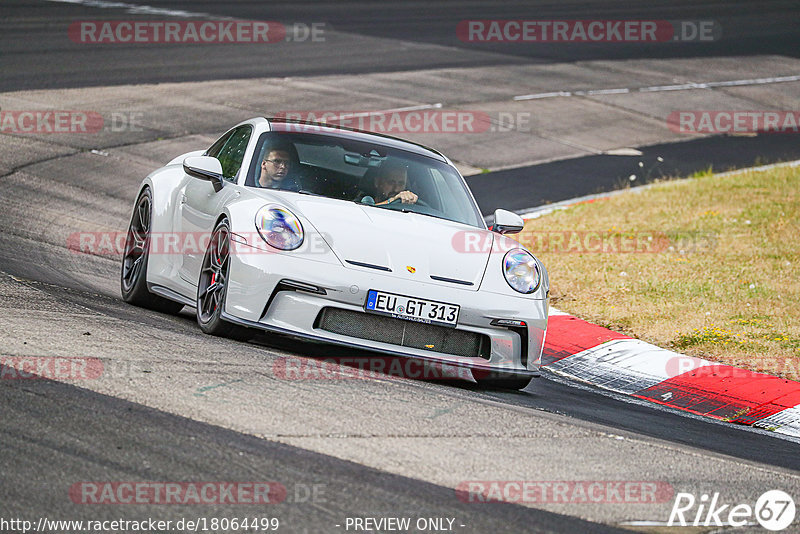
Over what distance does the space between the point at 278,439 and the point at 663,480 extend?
1682 millimetres

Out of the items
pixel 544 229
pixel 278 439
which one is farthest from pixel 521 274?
pixel 544 229

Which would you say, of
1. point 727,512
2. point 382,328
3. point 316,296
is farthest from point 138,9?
point 727,512

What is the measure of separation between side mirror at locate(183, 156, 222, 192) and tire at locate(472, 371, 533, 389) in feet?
6.69

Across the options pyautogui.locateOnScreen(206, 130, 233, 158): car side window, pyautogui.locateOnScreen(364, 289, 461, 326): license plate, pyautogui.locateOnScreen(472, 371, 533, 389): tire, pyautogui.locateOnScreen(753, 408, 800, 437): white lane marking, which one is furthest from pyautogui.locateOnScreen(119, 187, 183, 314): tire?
pyautogui.locateOnScreen(753, 408, 800, 437): white lane marking

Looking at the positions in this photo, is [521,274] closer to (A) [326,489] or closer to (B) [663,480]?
(B) [663,480]

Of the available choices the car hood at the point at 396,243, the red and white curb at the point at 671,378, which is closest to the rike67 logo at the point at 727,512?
the car hood at the point at 396,243

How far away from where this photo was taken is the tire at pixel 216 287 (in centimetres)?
667

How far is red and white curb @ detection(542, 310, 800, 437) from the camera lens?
747 cm

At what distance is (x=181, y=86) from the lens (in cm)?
1905

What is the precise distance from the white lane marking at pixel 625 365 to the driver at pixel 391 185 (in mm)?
1699

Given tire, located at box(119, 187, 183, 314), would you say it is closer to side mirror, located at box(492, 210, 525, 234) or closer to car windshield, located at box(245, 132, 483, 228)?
car windshield, located at box(245, 132, 483, 228)

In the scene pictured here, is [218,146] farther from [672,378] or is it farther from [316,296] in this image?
[672,378]

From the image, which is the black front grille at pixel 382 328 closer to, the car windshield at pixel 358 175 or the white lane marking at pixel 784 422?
the car windshield at pixel 358 175

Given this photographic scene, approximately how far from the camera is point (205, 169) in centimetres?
735
